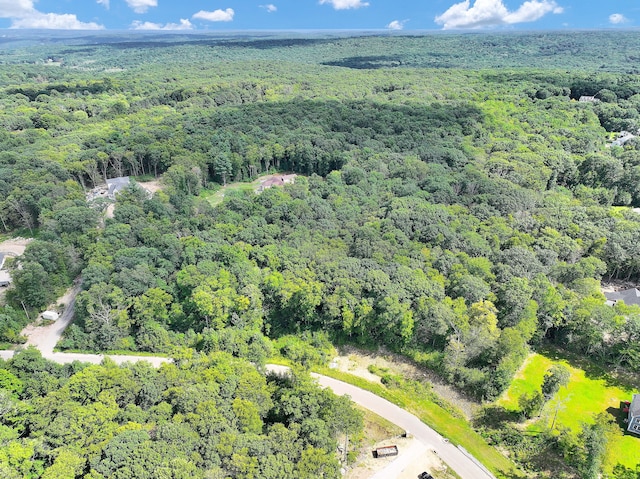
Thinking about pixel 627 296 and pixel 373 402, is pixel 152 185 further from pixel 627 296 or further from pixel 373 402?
pixel 627 296

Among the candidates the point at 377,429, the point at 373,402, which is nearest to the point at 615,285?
the point at 373,402

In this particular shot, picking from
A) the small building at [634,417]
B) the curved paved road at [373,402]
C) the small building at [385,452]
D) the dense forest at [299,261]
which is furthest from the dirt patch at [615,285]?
the small building at [385,452]

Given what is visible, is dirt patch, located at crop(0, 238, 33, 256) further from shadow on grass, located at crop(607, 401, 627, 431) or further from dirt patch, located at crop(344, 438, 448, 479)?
shadow on grass, located at crop(607, 401, 627, 431)

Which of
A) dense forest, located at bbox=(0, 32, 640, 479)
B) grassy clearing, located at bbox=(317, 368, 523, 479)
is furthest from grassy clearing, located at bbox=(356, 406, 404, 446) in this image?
dense forest, located at bbox=(0, 32, 640, 479)

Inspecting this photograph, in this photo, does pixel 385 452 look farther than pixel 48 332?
No

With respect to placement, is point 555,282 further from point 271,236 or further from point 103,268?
point 103,268

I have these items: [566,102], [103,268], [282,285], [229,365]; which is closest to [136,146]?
[103,268]

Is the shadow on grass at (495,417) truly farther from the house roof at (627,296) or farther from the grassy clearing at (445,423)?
the house roof at (627,296)
